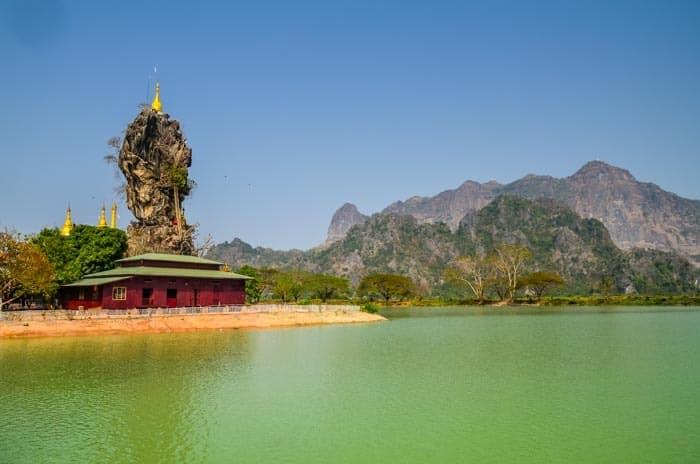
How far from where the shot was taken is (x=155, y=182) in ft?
286

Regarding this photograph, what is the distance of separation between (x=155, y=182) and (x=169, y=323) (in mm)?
44613

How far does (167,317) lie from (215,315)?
4.90 metres

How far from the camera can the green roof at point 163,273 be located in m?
55.6

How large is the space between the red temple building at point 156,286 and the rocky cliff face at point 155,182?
20.4 meters

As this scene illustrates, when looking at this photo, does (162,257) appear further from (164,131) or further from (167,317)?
(164,131)

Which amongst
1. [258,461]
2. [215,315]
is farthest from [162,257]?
[258,461]

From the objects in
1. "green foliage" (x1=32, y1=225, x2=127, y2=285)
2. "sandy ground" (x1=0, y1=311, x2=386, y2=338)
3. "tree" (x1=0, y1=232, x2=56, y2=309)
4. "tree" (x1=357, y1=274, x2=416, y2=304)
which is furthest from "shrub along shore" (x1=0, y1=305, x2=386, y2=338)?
"tree" (x1=357, y1=274, x2=416, y2=304)

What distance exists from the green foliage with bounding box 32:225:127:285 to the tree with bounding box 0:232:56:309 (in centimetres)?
641

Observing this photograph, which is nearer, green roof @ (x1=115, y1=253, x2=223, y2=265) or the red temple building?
the red temple building

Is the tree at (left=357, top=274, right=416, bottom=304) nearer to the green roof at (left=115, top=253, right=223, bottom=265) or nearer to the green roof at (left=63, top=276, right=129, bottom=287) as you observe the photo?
the green roof at (left=115, top=253, right=223, bottom=265)

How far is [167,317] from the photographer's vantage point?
1959 inches

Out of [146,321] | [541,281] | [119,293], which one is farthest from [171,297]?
[541,281]

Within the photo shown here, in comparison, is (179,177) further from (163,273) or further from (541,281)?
(541,281)

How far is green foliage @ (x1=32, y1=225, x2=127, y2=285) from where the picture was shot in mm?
61281
